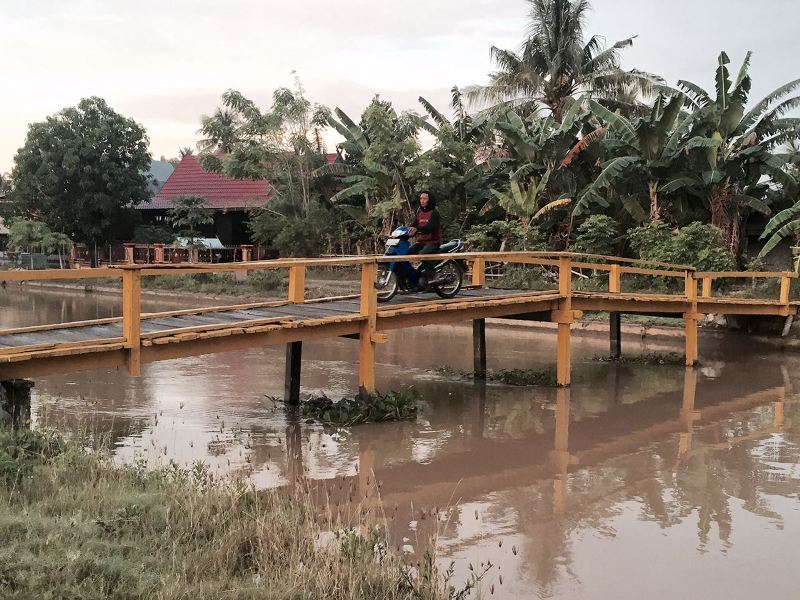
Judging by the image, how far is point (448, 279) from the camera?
1184cm

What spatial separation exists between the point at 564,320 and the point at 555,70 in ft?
50.0

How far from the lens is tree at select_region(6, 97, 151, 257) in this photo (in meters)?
34.8

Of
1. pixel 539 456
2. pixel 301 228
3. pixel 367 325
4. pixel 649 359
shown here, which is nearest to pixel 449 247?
pixel 367 325

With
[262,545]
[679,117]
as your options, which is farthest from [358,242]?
[262,545]

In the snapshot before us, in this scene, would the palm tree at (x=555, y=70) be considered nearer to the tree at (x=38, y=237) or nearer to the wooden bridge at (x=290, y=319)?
the wooden bridge at (x=290, y=319)

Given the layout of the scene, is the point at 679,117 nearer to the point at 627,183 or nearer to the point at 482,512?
the point at 627,183

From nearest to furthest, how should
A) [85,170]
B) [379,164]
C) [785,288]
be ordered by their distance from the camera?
[785,288], [379,164], [85,170]

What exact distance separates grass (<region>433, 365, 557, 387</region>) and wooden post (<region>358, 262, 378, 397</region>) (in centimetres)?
357

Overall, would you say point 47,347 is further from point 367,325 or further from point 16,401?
point 367,325

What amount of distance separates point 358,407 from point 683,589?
516 centimetres

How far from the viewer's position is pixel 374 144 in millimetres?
25891

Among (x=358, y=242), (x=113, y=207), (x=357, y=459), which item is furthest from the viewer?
(x=113, y=207)

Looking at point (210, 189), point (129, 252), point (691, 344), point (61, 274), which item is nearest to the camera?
point (61, 274)

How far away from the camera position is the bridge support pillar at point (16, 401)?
7469 millimetres
